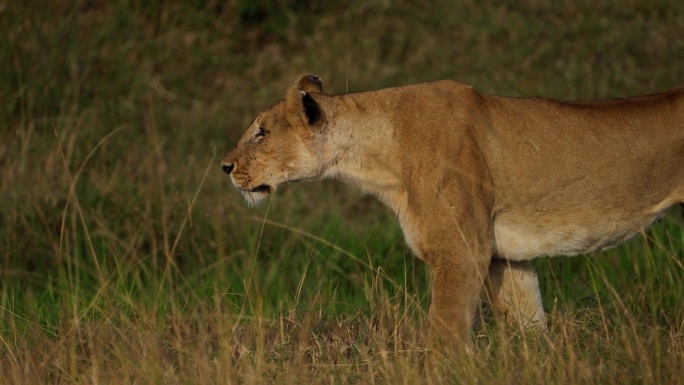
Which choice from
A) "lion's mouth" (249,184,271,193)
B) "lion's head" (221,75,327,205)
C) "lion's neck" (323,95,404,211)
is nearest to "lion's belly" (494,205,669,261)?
"lion's neck" (323,95,404,211)

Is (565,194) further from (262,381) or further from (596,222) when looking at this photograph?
(262,381)

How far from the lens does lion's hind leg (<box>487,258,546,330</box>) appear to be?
5.58 metres

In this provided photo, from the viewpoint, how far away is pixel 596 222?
530cm

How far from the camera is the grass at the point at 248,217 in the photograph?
16.2 ft

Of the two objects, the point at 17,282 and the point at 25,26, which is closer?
the point at 17,282

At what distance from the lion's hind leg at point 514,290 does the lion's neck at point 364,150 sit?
60 centimetres

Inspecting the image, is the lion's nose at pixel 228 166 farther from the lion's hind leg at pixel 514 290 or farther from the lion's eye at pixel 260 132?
the lion's hind leg at pixel 514 290

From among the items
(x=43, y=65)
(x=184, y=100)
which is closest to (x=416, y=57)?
(x=184, y=100)

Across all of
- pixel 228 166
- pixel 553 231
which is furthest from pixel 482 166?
pixel 228 166

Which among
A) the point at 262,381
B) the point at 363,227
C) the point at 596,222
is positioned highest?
the point at 596,222

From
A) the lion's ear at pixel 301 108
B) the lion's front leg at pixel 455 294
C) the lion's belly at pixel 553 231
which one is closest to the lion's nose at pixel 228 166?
the lion's ear at pixel 301 108

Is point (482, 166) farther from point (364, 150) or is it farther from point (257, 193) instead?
point (257, 193)

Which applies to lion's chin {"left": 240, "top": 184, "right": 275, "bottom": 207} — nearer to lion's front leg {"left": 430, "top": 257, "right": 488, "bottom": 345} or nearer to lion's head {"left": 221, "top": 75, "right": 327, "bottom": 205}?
lion's head {"left": 221, "top": 75, "right": 327, "bottom": 205}

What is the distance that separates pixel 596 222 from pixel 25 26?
616cm
